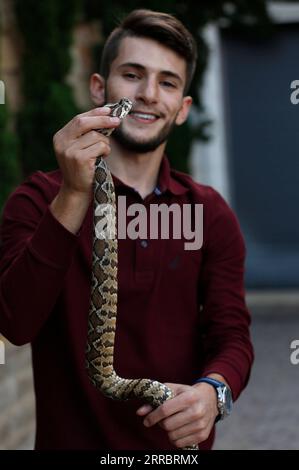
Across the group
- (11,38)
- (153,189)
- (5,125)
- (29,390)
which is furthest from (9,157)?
(153,189)

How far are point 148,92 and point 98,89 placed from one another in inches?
15.8

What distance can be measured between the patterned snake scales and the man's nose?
35 cm

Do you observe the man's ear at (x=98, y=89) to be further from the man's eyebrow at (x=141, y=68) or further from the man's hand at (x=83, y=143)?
the man's hand at (x=83, y=143)

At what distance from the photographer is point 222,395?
107 inches

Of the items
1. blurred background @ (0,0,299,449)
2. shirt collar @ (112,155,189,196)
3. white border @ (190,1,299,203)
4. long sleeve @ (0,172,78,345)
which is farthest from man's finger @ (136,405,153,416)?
white border @ (190,1,299,203)

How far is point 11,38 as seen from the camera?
257 inches

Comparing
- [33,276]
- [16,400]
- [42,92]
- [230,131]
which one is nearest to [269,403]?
[16,400]

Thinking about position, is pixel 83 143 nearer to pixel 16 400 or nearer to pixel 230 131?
pixel 16 400

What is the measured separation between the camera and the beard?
2.99m

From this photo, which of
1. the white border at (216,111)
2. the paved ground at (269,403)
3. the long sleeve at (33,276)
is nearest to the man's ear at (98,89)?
the long sleeve at (33,276)

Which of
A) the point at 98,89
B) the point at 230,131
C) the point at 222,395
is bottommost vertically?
the point at 222,395

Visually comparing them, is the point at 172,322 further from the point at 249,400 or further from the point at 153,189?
the point at 249,400

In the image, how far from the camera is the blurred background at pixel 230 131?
6180mm
